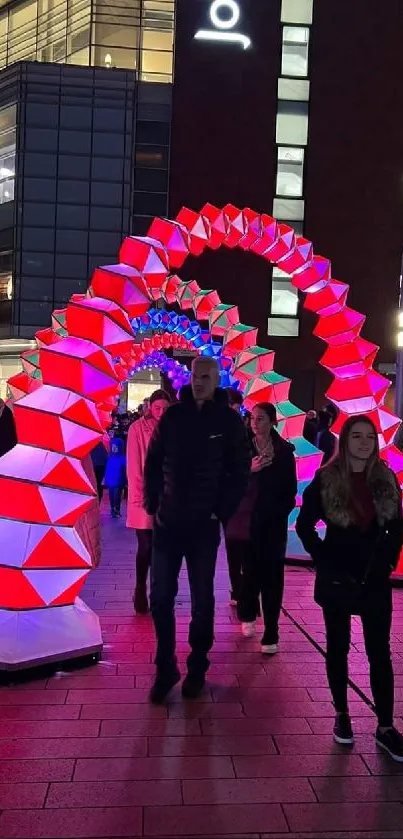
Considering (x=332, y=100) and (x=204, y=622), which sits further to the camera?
(x=332, y=100)

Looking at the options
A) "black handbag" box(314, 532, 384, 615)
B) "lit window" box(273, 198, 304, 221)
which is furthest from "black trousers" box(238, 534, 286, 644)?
"lit window" box(273, 198, 304, 221)

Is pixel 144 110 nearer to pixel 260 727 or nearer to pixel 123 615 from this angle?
pixel 123 615

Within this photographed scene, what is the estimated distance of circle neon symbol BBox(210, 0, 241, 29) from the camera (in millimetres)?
30953

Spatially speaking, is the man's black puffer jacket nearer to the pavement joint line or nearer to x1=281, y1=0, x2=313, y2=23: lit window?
the pavement joint line

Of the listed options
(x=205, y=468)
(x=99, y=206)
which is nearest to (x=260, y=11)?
(x=99, y=206)

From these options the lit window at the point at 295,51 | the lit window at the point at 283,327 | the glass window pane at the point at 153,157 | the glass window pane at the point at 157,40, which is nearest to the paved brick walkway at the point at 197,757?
the lit window at the point at 283,327

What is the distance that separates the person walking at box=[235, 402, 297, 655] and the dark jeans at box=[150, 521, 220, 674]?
1114mm

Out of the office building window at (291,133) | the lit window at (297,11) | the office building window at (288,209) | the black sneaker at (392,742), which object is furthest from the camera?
the office building window at (288,209)

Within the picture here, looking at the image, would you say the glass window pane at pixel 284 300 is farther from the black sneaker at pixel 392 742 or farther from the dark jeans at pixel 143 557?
the black sneaker at pixel 392 742

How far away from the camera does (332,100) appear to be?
32469 millimetres

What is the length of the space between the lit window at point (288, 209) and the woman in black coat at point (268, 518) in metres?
27.2

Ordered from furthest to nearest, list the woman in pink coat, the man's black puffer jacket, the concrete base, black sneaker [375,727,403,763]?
the woman in pink coat < the concrete base < the man's black puffer jacket < black sneaker [375,727,403,763]

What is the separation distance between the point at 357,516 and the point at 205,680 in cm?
181

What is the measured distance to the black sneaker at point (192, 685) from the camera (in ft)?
16.5
